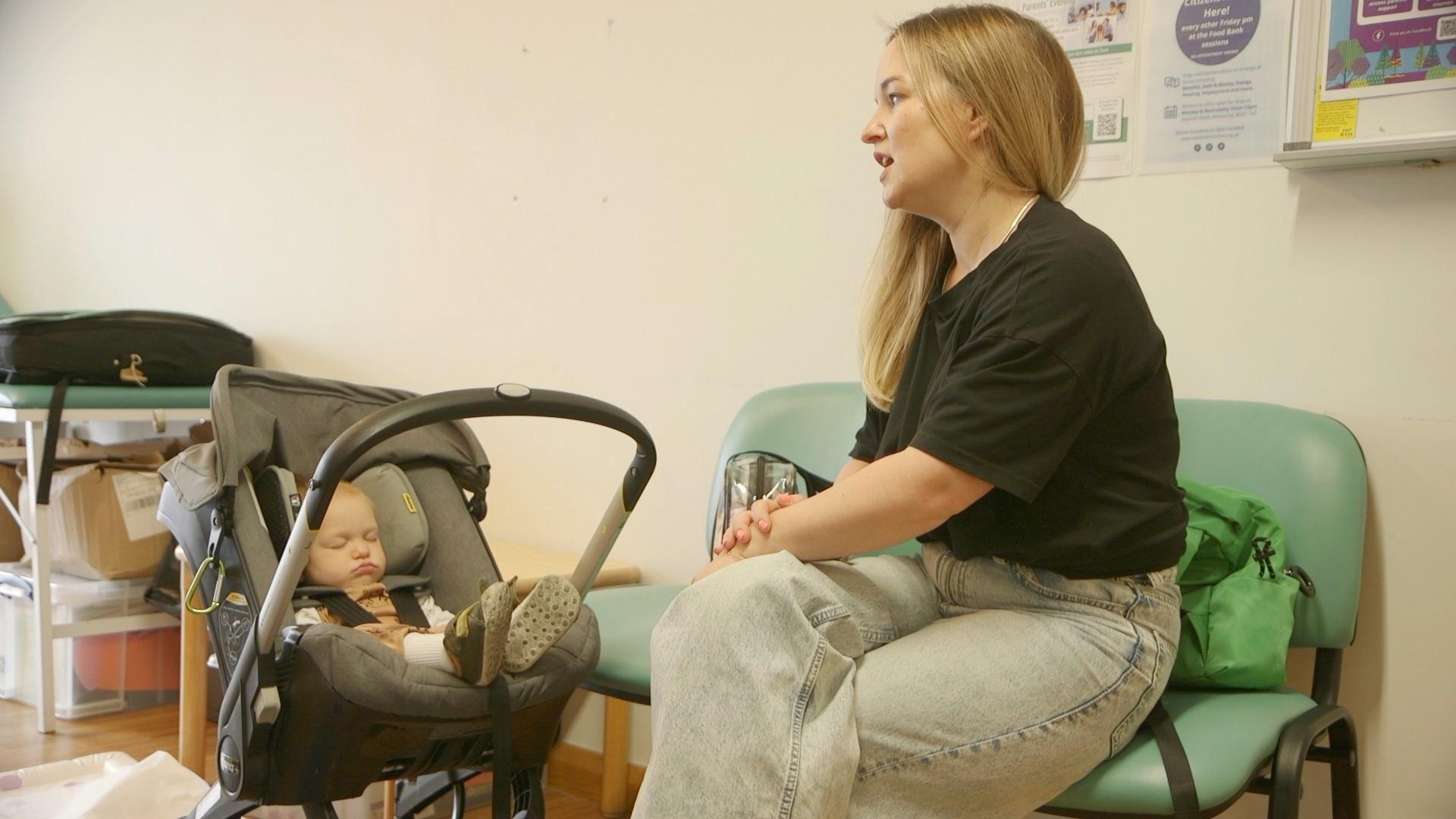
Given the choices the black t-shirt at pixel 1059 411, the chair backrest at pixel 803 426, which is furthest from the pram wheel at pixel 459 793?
the black t-shirt at pixel 1059 411

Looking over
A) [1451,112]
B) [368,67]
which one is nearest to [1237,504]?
[1451,112]

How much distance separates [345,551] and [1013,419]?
3.81ft

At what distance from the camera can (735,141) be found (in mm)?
2279

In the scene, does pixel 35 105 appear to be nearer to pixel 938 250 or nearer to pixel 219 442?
pixel 219 442

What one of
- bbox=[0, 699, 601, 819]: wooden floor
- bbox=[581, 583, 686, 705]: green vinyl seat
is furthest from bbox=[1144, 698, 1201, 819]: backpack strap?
bbox=[0, 699, 601, 819]: wooden floor

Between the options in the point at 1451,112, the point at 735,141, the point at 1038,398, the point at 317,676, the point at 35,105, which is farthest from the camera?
the point at 35,105

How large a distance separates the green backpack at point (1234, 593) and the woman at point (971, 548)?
0.17 metres

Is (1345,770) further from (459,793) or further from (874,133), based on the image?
(459,793)

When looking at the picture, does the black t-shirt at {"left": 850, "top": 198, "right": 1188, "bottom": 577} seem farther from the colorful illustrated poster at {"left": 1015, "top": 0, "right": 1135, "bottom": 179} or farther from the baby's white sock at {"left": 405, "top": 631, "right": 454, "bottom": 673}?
the baby's white sock at {"left": 405, "top": 631, "right": 454, "bottom": 673}

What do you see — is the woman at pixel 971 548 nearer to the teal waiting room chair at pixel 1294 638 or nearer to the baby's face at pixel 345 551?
the teal waiting room chair at pixel 1294 638

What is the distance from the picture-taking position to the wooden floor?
2480 millimetres

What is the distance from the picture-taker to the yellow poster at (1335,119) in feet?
5.28

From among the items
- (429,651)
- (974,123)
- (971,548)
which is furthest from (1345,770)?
(429,651)

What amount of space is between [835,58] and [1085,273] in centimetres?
103
